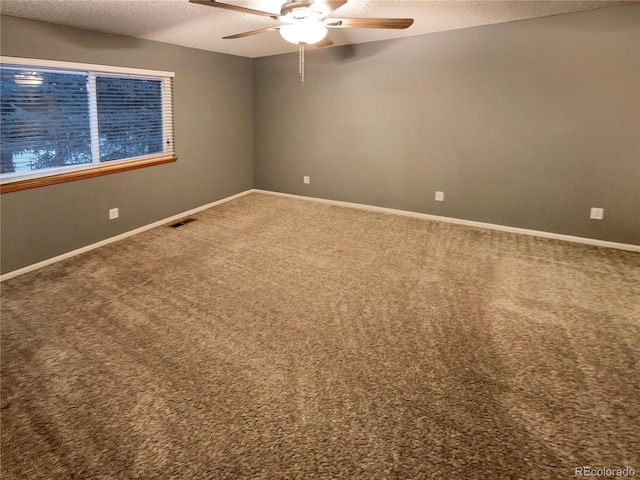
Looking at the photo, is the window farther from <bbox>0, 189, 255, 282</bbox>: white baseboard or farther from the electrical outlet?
the electrical outlet

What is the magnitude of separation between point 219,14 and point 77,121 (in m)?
1.71

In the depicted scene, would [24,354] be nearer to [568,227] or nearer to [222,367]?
[222,367]

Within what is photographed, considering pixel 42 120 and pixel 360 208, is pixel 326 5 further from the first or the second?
pixel 360 208

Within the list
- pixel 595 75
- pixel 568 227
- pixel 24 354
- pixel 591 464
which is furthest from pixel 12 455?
pixel 595 75

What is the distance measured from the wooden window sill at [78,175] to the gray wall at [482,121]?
2084mm

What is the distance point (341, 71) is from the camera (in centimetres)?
514

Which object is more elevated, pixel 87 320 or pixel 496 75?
pixel 496 75

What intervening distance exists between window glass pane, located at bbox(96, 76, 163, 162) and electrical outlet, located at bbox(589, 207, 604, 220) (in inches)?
190

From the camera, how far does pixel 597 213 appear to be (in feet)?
13.0

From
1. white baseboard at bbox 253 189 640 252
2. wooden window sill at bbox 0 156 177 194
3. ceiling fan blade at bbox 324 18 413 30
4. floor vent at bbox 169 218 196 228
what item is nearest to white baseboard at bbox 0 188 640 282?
white baseboard at bbox 253 189 640 252

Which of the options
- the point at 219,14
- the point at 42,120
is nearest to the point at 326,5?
the point at 219,14

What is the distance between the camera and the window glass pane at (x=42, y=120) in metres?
3.18

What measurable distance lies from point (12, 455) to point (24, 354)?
826 mm

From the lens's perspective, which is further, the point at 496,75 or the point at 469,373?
the point at 496,75
